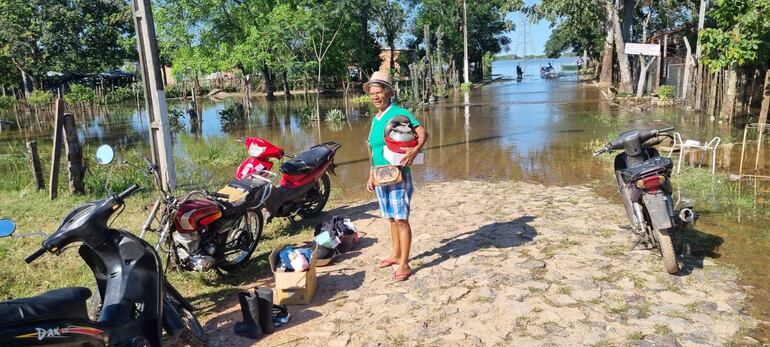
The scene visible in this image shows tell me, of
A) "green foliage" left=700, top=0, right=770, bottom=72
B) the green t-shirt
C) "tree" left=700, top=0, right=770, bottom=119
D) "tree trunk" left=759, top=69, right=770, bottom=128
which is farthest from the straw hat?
"green foliage" left=700, top=0, right=770, bottom=72

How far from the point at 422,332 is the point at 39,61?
39.9 m

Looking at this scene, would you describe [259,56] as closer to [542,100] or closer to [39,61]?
[542,100]

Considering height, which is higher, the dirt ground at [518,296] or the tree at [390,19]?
the tree at [390,19]

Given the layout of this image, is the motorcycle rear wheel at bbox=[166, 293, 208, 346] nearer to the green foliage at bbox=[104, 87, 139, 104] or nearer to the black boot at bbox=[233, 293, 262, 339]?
the black boot at bbox=[233, 293, 262, 339]

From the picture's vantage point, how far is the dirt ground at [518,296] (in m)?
3.58

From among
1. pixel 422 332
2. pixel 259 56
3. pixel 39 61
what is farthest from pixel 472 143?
pixel 39 61

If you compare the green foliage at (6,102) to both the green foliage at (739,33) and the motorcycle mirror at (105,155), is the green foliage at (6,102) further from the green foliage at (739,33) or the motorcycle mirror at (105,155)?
the green foliage at (739,33)

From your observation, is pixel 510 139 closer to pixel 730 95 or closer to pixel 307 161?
pixel 730 95

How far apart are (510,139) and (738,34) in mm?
4930

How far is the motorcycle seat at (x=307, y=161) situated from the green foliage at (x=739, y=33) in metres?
8.36

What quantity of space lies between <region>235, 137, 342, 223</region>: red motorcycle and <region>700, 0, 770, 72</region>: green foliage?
830 cm

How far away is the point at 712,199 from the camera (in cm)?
642

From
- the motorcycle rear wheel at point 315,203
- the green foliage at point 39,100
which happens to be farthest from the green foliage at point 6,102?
the motorcycle rear wheel at point 315,203

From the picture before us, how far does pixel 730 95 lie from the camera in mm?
12500
